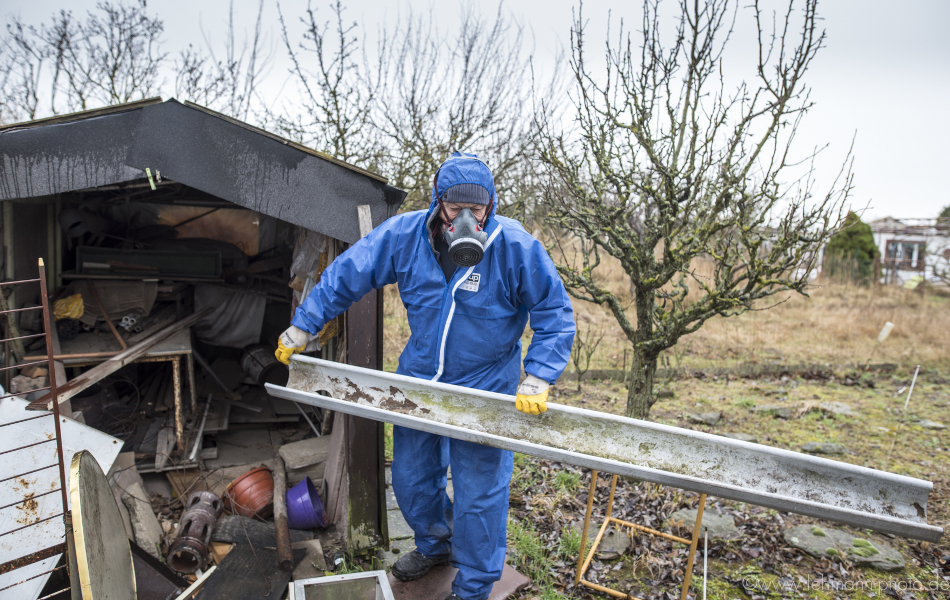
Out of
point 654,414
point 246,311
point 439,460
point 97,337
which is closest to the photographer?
point 439,460

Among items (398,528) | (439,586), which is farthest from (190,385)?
(439,586)

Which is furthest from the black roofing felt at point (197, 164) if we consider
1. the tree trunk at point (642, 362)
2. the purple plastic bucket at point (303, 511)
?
the tree trunk at point (642, 362)

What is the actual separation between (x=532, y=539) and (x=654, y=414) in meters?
3.22

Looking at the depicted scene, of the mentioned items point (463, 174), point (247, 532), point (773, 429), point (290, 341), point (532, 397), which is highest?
point (463, 174)

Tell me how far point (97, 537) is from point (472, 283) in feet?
5.91

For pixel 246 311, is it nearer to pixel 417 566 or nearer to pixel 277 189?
pixel 277 189

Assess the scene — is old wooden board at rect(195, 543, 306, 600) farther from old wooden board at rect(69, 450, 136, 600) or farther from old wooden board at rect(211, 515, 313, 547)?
old wooden board at rect(69, 450, 136, 600)

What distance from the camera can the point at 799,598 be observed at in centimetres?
308

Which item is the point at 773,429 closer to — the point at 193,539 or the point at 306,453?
the point at 306,453

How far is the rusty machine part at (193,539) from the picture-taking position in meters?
3.09

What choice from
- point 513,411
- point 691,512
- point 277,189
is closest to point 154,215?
point 277,189

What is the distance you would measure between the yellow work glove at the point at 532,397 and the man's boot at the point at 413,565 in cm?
A: 128

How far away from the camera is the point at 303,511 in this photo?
3.40 m

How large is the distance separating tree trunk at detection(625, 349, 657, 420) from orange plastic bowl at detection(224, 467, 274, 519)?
9.43 ft
